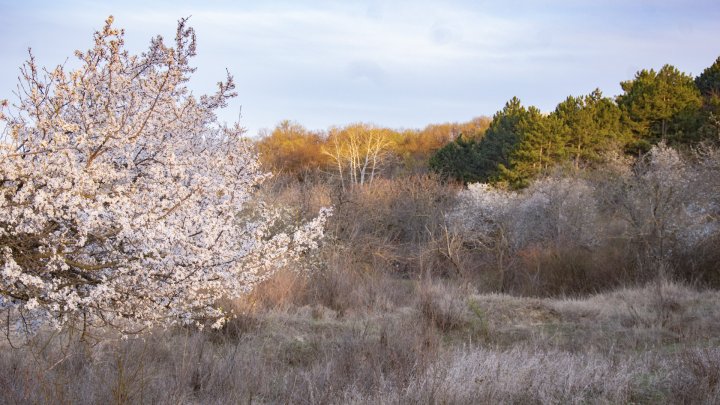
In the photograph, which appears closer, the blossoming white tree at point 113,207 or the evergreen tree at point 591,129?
the blossoming white tree at point 113,207

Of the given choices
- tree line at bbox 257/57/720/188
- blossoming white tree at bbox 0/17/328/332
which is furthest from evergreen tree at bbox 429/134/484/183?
blossoming white tree at bbox 0/17/328/332

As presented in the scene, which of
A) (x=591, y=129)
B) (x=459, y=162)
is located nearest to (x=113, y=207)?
(x=591, y=129)

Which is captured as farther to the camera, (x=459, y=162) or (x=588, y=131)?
(x=459, y=162)

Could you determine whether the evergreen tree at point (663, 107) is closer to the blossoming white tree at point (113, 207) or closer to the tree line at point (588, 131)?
the tree line at point (588, 131)

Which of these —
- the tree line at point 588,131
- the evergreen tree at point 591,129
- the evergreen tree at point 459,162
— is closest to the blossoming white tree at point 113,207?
the tree line at point 588,131

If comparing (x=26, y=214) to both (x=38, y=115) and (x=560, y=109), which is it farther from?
(x=560, y=109)

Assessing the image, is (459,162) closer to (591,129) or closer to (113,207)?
(591,129)

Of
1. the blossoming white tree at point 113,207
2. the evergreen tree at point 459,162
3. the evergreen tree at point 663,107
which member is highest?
the evergreen tree at point 663,107

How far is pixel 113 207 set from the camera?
339 cm

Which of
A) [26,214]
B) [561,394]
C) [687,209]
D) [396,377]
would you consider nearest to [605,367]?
[561,394]

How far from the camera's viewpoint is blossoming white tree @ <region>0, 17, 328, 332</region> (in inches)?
130

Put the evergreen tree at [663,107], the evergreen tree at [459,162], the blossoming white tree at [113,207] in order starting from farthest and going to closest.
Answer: the evergreen tree at [459,162]
the evergreen tree at [663,107]
the blossoming white tree at [113,207]

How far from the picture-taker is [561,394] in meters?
5.43

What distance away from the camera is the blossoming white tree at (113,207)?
10.9ft
